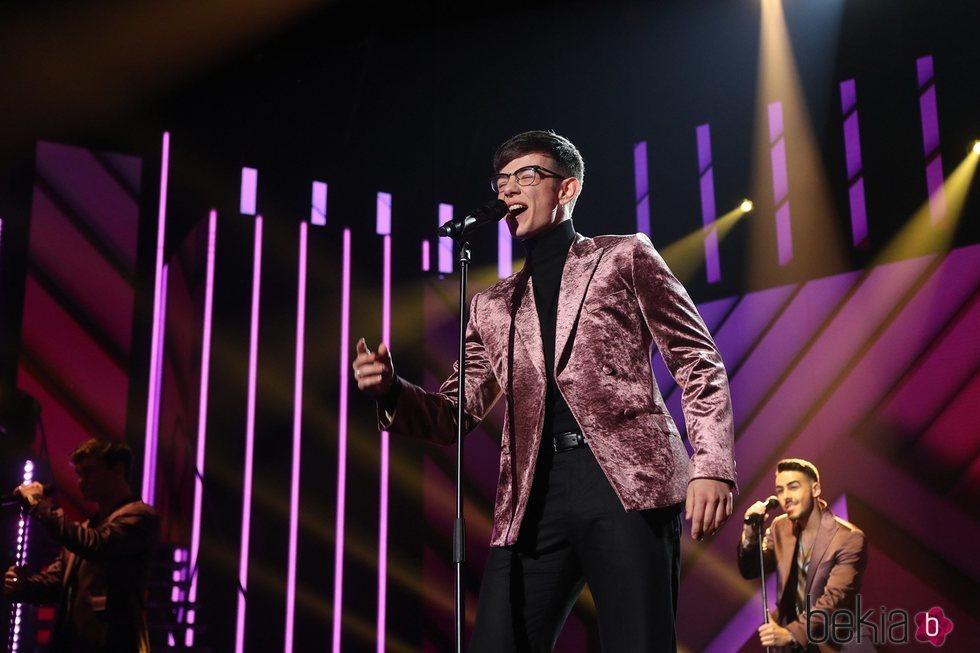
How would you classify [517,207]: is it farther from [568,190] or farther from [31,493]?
[31,493]

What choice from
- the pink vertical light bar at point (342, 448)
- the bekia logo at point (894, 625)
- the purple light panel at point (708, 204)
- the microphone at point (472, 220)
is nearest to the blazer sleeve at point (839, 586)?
the bekia logo at point (894, 625)

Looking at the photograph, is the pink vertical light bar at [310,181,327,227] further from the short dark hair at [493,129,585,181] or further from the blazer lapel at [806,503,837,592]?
the short dark hair at [493,129,585,181]

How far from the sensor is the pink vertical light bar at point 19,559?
14.1 ft

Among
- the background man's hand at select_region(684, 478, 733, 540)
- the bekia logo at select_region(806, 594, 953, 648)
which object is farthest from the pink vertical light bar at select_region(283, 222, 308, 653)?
the background man's hand at select_region(684, 478, 733, 540)

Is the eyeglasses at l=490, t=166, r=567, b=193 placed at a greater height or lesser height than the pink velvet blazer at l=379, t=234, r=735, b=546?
greater

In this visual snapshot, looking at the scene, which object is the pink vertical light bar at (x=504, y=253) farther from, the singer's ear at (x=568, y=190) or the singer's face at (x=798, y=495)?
the singer's ear at (x=568, y=190)

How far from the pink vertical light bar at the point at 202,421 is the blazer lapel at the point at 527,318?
418cm

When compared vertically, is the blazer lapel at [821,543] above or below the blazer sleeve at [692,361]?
below

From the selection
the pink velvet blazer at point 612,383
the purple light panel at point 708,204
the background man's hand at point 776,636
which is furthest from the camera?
the purple light panel at point 708,204

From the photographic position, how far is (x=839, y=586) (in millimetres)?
5008

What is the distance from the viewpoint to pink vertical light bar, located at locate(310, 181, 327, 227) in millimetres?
6797

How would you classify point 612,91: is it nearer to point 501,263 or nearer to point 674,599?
point 501,263

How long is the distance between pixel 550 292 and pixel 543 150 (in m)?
0.36

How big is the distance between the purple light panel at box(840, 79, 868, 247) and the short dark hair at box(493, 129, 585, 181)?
4.75 meters
